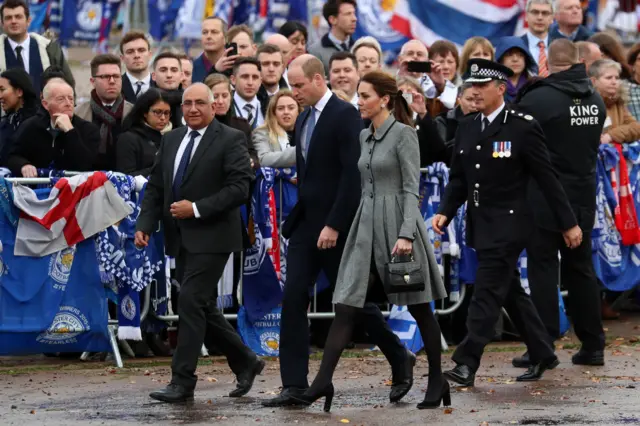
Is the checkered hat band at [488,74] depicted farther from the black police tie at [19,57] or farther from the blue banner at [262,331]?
the black police tie at [19,57]

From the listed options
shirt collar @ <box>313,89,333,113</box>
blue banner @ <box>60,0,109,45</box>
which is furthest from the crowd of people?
blue banner @ <box>60,0,109,45</box>

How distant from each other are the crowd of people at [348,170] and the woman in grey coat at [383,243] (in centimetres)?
1

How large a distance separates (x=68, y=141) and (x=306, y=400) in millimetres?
3915

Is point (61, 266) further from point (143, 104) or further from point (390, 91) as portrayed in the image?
point (390, 91)

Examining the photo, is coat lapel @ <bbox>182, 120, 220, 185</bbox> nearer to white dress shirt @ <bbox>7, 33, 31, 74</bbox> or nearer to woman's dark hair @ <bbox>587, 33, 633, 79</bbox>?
white dress shirt @ <bbox>7, 33, 31, 74</bbox>

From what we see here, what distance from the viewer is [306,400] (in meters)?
10.0

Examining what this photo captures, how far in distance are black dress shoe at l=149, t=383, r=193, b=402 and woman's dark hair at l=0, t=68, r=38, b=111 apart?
405cm

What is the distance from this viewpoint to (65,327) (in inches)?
490

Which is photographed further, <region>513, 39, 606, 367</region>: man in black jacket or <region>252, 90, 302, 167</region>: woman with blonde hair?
<region>252, 90, 302, 167</region>: woman with blonde hair

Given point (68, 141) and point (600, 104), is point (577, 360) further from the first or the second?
point (68, 141)

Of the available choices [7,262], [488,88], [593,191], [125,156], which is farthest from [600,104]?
[7,262]

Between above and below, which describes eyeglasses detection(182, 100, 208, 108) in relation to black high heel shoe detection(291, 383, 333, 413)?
above

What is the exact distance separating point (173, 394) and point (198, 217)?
47.0 inches

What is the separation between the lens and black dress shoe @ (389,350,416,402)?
10.3 meters
